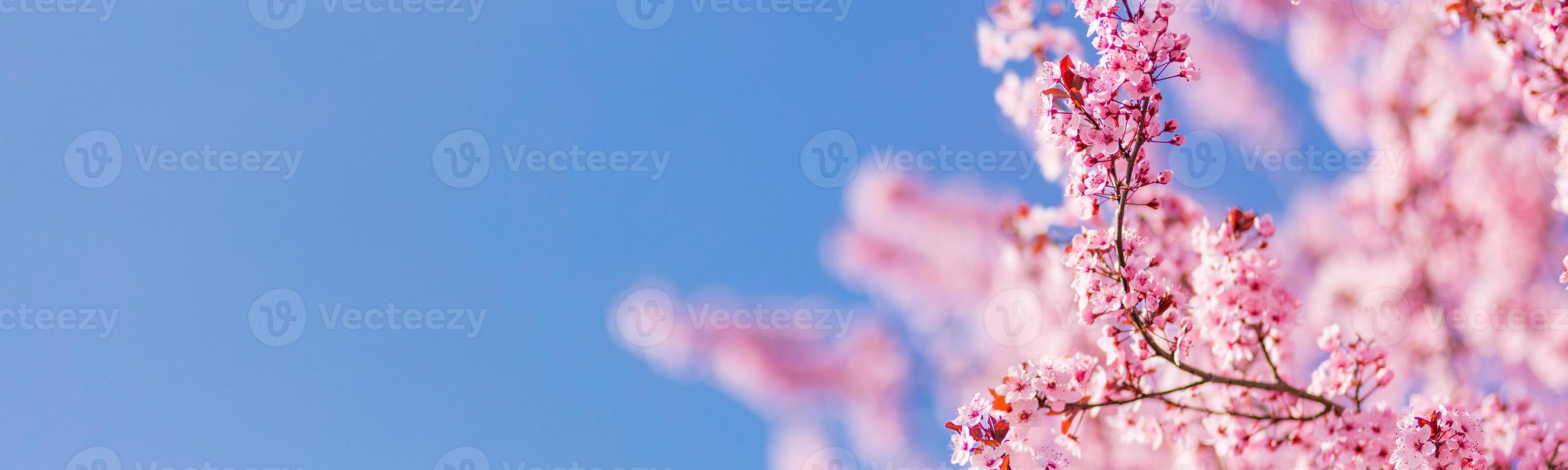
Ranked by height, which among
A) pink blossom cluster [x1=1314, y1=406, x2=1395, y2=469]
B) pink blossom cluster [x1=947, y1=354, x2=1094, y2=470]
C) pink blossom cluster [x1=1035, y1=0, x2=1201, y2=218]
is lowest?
pink blossom cluster [x1=947, y1=354, x2=1094, y2=470]

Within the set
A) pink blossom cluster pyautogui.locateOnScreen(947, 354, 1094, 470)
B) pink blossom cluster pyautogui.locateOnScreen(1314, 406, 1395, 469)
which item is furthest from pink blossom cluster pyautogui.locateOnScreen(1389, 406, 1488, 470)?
pink blossom cluster pyautogui.locateOnScreen(947, 354, 1094, 470)

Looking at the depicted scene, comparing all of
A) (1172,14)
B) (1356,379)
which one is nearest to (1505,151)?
(1356,379)

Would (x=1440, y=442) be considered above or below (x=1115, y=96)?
below

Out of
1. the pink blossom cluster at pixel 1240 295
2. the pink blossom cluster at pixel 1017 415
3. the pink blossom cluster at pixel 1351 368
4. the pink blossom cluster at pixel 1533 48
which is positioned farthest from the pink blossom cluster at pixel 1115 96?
the pink blossom cluster at pixel 1533 48

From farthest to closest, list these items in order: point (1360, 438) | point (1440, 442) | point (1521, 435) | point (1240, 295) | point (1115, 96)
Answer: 1. point (1521, 435)
2. point (1240, 295)
3. point (1360, 438)
4. point (1440, 442)
5. point (1115, 96)

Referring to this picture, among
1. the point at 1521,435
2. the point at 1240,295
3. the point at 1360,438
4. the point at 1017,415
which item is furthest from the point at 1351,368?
the point at 1017,415

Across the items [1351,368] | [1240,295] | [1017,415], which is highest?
[1240,295]

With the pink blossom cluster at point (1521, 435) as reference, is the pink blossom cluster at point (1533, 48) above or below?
above

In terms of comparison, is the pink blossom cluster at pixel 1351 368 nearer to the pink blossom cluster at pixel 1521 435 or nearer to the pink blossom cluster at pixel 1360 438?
the pink blossom cluster at pixel 1360 438

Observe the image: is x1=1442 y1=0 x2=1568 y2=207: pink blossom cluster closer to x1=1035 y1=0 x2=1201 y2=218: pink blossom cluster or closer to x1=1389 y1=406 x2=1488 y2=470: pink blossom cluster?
x1=1389 y1=406 x2=1488 y2=470: pink blossom cluster

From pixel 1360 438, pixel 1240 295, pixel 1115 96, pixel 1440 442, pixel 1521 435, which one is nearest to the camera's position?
pixel 1115 96

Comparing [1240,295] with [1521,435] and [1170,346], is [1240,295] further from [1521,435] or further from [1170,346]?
[1521,435]
